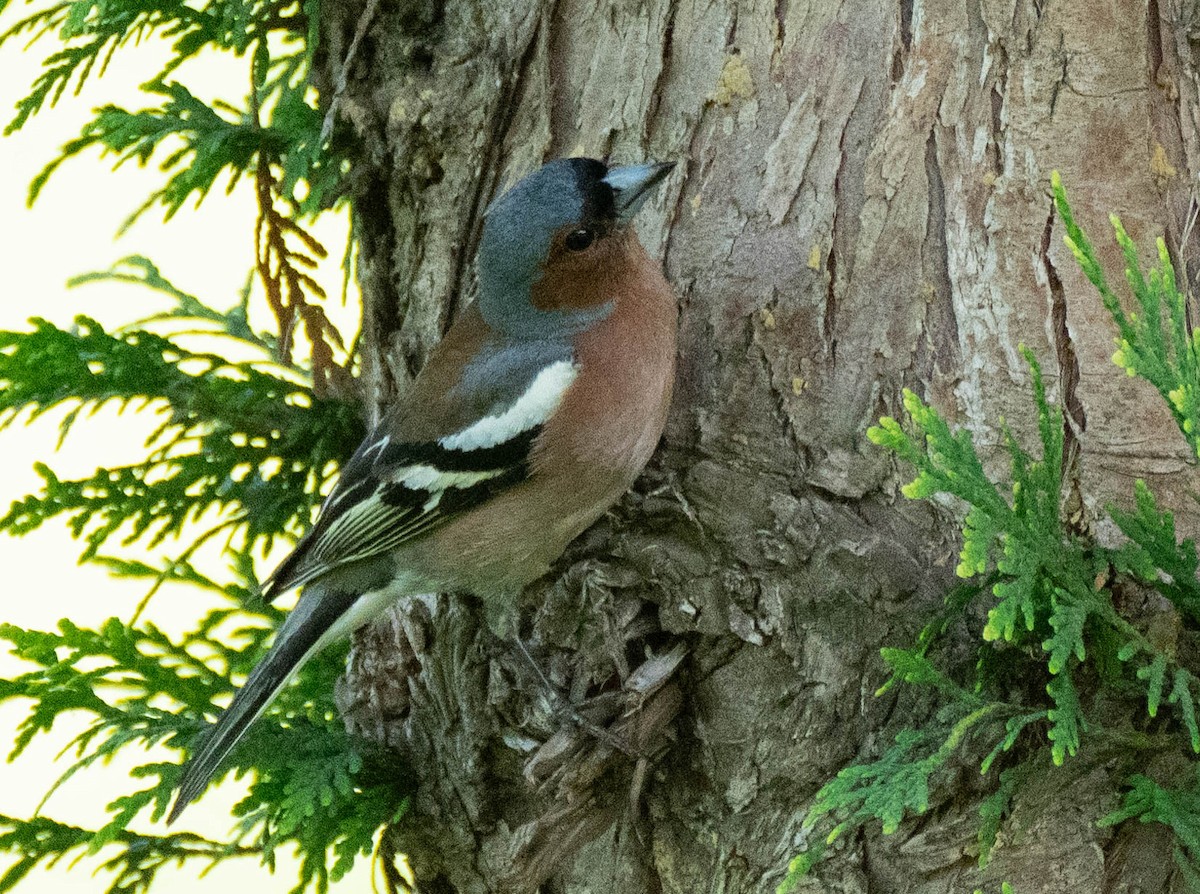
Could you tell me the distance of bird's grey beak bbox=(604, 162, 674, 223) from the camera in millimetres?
2809

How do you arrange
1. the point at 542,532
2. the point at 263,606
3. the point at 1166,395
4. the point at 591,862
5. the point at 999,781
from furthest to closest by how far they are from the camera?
1. the point at 263,606
2. the point at 591,862
3. the point at 542,532
4. the point at 999,781
5. the point at 1166,395

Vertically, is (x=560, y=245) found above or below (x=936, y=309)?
above

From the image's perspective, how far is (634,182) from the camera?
111 inches

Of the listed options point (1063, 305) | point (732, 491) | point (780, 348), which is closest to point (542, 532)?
point (732, 491)

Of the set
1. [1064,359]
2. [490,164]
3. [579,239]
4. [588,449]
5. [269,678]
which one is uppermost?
[490,164]

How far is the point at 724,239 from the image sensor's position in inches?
115

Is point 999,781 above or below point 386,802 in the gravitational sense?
below

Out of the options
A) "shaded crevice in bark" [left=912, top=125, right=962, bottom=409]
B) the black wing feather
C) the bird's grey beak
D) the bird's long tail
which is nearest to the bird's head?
the bird's grey beak

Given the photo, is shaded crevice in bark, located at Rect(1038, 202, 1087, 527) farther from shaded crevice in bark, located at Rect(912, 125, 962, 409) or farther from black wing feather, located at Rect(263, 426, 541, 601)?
black wing feather, located at Rect(263, 426, 541, 601)

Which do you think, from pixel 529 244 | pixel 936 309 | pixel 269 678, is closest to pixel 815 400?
pixel 936 309

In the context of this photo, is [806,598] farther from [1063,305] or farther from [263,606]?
[263,606]

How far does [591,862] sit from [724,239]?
4.91 ft

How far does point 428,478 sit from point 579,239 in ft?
2.12

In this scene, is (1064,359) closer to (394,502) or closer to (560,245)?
(560,245)
